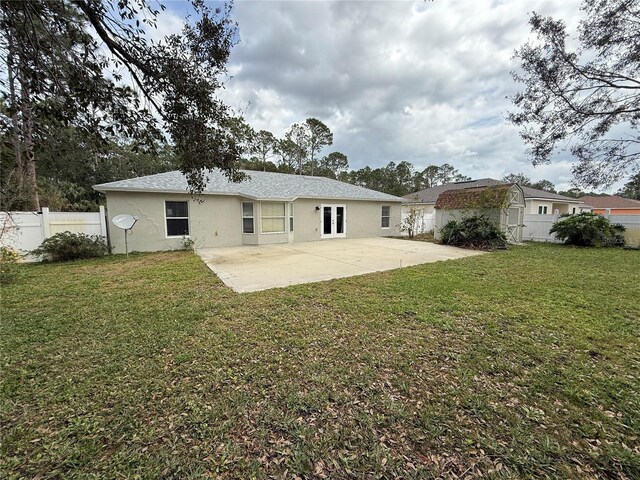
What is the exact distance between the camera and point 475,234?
38.9ft

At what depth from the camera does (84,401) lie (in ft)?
7.57

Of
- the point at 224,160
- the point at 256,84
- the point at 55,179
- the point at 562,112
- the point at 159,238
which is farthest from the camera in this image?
the point at 55,179

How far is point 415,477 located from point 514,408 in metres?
1.16

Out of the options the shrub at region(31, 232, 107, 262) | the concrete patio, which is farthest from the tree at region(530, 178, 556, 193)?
the shrub at region(31, 232, 107, 262)

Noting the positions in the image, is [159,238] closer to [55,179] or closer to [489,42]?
[489,42]

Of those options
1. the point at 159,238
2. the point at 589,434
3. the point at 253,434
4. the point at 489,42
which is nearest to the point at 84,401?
the point at 253,434

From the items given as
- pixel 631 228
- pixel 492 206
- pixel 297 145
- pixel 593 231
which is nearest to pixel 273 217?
pixel 492 206

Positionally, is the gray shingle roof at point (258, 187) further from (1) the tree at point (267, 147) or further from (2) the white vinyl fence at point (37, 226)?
(1) the tree at point (267, 147)

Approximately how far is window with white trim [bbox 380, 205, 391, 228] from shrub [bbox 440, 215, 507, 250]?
427cm

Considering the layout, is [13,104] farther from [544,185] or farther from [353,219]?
[544,185]

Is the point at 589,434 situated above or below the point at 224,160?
below

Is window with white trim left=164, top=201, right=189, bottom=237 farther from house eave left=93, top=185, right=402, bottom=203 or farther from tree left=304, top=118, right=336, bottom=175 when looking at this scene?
tree left=304, top=118, right=336, bottom=175

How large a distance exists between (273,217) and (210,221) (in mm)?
2680

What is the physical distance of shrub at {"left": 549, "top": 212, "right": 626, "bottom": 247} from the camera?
11.5 metres
